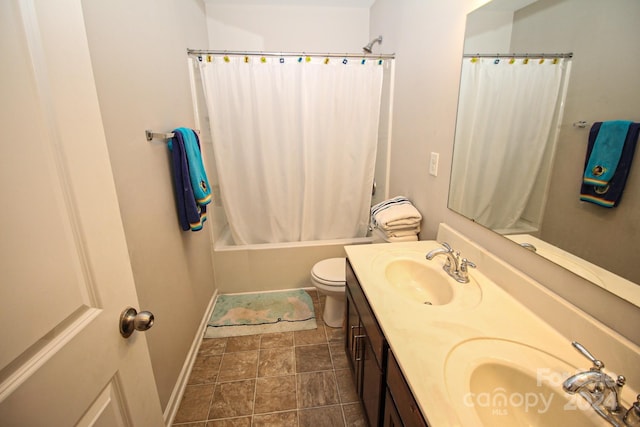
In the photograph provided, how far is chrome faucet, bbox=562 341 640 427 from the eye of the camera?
571 millimetres

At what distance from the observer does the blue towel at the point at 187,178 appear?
144cm

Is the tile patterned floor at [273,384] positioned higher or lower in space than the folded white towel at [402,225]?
lower

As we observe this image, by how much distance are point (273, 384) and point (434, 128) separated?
174cm

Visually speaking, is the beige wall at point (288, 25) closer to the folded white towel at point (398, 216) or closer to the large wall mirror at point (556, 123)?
the large wall mirror at point (556, 123)

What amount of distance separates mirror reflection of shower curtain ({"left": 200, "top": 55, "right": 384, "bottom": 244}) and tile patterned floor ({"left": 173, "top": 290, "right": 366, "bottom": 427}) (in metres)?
0.88

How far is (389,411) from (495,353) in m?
0.39

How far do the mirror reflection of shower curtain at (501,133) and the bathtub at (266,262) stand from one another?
4.24ft

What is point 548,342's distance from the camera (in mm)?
813

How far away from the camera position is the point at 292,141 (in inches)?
89.5

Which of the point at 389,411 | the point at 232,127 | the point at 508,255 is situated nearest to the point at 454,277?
the point at 508,255

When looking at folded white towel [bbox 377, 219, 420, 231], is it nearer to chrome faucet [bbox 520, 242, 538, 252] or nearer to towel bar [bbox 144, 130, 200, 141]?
chrome faucet [bbox 520, 242, 538, 252]

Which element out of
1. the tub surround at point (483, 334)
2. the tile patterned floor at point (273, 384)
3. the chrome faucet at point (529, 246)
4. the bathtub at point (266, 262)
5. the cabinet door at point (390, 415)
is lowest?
the tile patterned floor at point (273, 384)

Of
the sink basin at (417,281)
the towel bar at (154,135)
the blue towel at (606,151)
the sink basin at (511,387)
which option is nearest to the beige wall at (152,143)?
the towel bar at (154,135)

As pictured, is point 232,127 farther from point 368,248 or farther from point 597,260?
point 597,260
